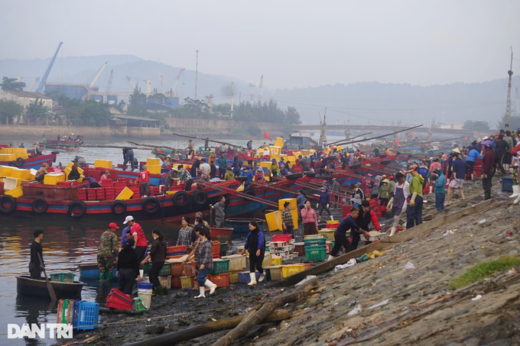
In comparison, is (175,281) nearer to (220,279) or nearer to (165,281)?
(165,281)

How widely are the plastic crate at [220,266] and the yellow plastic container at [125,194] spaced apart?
35.3ft

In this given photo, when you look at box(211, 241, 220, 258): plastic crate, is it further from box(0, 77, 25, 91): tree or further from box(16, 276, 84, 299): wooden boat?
box(0, 77, 25, 91): tree

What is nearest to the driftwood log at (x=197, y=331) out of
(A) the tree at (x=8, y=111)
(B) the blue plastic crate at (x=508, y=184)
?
(B) the blue plastic crate at (x=508, y=184)

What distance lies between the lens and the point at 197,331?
7.82m

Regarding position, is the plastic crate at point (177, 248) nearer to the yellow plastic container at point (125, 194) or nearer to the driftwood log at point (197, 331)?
the driftwood log at point (197, 331)

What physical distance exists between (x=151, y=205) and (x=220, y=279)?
10.6 metres

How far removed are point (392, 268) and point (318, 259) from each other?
12.4ft

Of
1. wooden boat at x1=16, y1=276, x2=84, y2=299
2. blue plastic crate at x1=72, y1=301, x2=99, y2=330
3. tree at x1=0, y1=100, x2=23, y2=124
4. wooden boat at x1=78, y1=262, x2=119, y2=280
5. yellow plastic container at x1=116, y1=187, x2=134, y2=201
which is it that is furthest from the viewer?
tree at x1=0, y1=100, x2=23, y2=124

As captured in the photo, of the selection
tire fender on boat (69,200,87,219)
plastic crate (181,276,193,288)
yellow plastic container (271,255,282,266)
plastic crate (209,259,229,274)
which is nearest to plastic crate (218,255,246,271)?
plastic crate (209,259,229,274)

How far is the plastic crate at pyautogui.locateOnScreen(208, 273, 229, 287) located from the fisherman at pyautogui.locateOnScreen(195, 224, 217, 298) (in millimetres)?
340

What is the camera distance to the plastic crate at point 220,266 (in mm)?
11578

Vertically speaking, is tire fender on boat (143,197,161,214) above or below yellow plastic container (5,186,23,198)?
below

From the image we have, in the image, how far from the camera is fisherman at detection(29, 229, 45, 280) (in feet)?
35.9

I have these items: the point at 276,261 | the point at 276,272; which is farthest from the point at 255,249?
the point at 276,261
